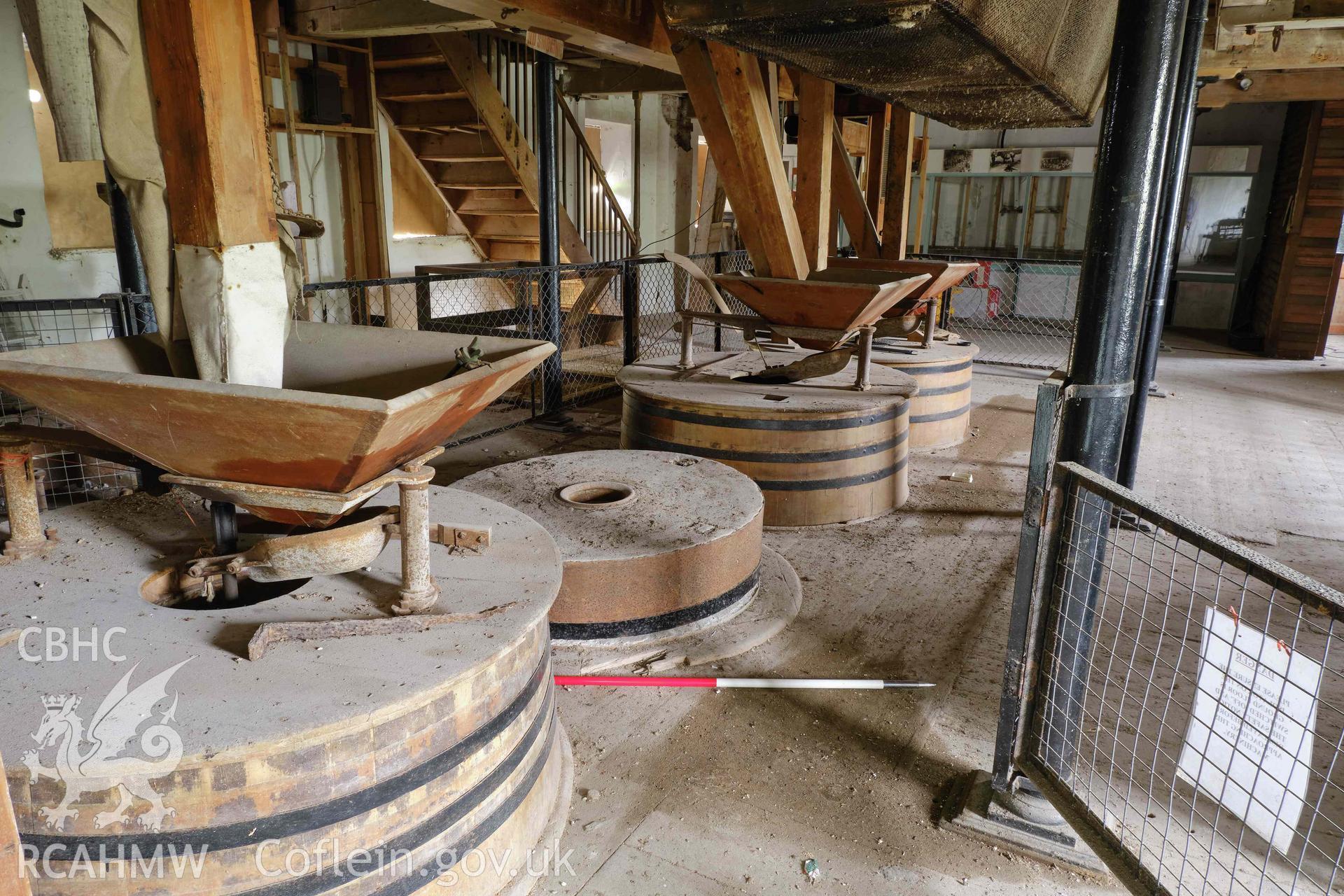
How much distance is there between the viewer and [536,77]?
624 centimetres

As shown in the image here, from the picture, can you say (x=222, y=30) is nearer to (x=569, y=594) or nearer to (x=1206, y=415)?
(x=569, y=594)

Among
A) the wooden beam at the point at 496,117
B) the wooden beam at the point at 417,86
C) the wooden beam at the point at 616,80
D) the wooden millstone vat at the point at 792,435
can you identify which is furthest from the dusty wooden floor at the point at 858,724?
the wooden beam at the point at 417,86

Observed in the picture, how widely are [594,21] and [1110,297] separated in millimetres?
2774

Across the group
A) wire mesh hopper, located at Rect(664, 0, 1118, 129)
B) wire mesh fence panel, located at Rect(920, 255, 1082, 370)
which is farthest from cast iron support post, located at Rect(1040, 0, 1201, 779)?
wire mesh fence panel, located at Rect(920, 255, 1082, 370)

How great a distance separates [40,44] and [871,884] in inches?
135

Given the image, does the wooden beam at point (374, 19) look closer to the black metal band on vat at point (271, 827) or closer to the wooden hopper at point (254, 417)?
the wooden hopper at point (254, 417)

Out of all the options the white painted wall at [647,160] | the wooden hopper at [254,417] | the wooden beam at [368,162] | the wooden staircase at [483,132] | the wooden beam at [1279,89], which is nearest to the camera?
the wooden hopper at [254,417]

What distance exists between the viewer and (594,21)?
156 inches

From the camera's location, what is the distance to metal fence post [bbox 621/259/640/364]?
7.30 m

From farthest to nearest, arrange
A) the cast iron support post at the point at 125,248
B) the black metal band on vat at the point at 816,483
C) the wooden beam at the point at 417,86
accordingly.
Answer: the wooden beam at the point at 417,86 < the black metal band on vat at the point at 816,483 < the cast iron support post at the point at 125,248

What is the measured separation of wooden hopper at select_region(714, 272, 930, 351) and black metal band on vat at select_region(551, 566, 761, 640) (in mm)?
1730

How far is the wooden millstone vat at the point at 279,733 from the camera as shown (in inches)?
59.2

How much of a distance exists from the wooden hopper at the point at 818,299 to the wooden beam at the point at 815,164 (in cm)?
22

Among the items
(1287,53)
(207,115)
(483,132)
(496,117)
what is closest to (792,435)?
(207,115)
